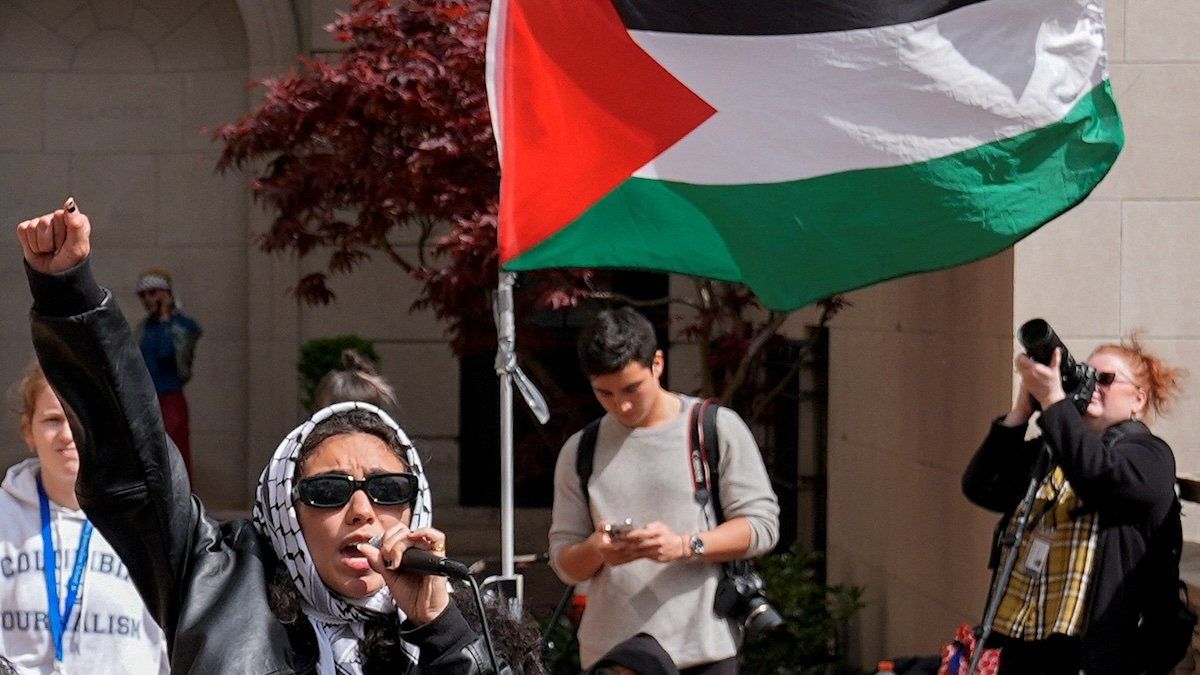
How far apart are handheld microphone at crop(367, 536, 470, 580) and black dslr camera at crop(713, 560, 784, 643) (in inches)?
118

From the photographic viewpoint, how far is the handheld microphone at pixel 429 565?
2441 mm

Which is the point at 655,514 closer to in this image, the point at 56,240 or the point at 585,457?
the point at 585,457

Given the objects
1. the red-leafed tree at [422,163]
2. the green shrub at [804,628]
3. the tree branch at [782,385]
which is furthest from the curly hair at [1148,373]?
the tree branch at [782,385]

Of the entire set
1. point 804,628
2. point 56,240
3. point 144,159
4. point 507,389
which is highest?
point 144,159

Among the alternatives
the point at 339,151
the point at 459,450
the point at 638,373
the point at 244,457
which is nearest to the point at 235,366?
the point at 244,457

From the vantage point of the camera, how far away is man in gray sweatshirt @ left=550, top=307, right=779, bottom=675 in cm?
537

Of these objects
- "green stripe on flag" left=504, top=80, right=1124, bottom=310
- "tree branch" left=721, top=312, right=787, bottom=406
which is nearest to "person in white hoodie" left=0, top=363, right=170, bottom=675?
"green stripe on flag" left=504, top=80, right=1124, bottom=310

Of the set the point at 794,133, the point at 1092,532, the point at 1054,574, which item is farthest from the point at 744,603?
the point at 794,133

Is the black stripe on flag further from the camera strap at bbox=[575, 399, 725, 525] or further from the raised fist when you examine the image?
the raised fist

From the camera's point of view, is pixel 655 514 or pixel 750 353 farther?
pixel 750 353

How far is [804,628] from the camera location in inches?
323

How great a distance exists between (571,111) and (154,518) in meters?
2.53

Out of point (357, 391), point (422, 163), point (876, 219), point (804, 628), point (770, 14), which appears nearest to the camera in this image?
point (876, 219)

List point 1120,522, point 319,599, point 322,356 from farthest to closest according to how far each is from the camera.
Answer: point 322,356 < point 1120,522 < point 319,599
